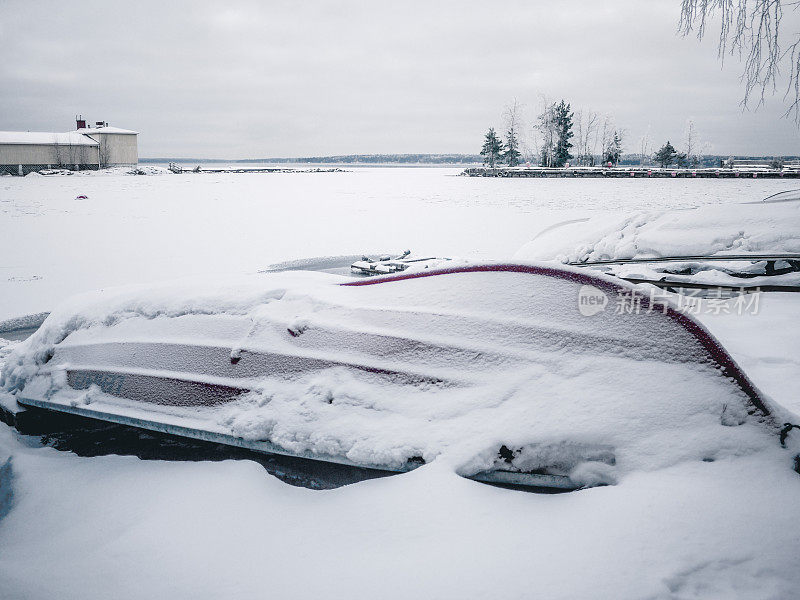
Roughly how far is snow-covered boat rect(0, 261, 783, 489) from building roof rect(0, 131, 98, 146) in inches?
2929

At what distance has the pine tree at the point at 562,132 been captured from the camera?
69.3m

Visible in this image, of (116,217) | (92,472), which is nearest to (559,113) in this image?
(116,217)

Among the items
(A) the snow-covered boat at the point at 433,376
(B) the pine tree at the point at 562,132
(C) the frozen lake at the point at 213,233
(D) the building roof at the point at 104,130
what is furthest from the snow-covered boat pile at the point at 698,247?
(D) the building roof at the point at 104,130

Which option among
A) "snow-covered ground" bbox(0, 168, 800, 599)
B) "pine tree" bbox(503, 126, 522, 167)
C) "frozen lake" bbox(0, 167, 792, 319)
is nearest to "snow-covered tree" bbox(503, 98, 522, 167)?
"pine tree" bbox(503, 126, 522, 167)

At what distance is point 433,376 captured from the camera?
7.73 feet

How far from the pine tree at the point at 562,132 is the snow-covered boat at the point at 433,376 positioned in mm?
73943

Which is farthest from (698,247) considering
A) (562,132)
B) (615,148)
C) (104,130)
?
(615,148)

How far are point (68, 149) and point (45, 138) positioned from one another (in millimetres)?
Result: 2725

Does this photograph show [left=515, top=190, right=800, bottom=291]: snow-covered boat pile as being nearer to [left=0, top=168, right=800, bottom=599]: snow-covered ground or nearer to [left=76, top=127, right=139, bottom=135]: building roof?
[left=0, top=168, right=800, bottom=599]: snow-covered ground

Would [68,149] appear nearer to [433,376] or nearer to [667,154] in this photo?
[433,376]

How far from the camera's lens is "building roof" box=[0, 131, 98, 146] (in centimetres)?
6083

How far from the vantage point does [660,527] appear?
1.76m

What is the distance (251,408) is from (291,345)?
38 cm

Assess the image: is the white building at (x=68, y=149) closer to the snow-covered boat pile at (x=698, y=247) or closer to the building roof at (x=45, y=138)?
the building roof at (x=45, y=138)
